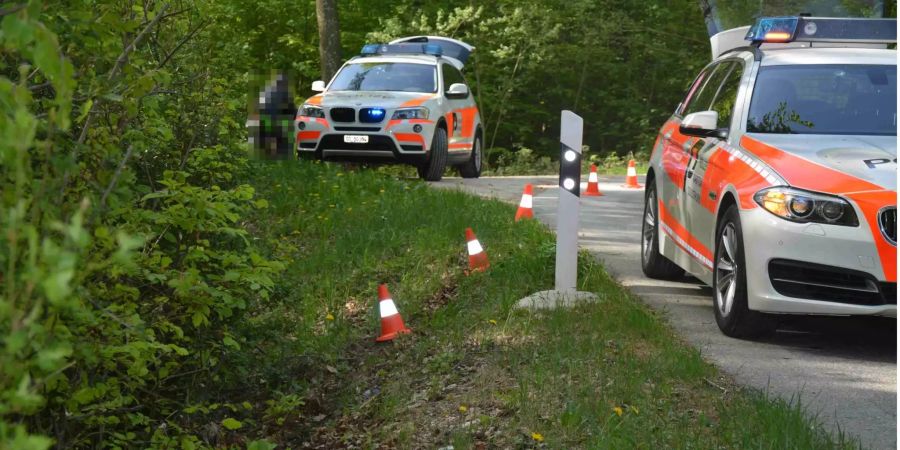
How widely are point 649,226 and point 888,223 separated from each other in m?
3.33

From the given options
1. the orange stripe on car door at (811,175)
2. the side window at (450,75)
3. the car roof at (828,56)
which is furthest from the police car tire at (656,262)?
the side window at (450,75)

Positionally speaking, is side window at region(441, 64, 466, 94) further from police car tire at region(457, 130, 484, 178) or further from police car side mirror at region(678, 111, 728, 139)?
police car side mirror at region(678, 111, 728, 139)

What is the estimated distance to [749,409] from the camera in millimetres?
5715

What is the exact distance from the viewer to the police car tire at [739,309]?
728cm

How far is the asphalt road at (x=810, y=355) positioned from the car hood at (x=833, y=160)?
98 centimetres

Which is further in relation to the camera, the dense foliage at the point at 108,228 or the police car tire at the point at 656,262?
the police car tire at the point at 656,262

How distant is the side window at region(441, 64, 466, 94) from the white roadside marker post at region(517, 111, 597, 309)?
9.82 metres

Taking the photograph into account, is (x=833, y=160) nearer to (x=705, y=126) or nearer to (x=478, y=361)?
(x=705, y=126)

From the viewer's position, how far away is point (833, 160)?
7168 mm

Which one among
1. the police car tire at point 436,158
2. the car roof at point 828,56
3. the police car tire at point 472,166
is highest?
the car roof at point 828,56

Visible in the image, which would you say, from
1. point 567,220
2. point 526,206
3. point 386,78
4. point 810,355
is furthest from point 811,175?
point 386,78

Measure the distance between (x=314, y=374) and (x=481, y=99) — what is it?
27.7 metres

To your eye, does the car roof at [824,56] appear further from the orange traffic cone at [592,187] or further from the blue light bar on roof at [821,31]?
the orange traffic cone at [592,187]

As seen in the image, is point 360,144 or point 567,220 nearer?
point 567,220
